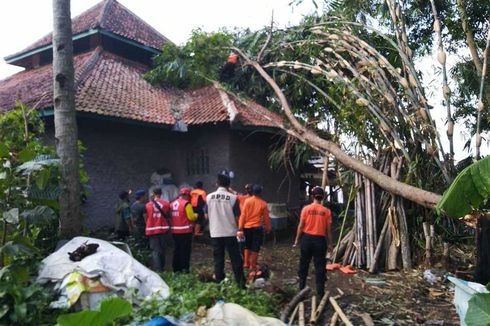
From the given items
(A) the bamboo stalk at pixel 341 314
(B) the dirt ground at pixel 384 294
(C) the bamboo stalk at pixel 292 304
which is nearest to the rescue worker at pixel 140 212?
(B) the dirt ground at pixel 384 294

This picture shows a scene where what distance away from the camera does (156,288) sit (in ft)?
16.8

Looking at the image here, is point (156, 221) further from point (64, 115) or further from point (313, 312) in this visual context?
point (313, 312)

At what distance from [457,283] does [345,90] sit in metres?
5.67

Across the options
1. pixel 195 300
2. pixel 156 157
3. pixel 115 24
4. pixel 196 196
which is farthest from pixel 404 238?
pixel 115 24

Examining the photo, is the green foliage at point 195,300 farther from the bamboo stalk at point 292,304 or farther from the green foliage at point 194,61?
the green foliage at point 194,61

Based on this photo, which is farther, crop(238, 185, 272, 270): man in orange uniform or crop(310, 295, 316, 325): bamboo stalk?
crop(238, 185, 272, 270): man in orange uniform

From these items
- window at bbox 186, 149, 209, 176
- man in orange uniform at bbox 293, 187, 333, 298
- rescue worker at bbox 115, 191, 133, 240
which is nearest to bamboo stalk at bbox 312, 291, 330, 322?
man in orange uniform at bbox 293, 187, 333, 298

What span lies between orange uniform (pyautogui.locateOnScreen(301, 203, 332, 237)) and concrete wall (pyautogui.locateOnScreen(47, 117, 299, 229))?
220 inches

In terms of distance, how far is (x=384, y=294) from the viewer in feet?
20.8

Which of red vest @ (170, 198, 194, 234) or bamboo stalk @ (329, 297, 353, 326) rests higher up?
red vest @ (170, 198, 194, 234)

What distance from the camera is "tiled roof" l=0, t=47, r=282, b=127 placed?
10.3 m

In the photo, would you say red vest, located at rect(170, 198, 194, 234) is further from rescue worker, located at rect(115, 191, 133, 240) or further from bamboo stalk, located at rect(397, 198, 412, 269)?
bamboo stalk, located at rect(397, 198, 412, 269)

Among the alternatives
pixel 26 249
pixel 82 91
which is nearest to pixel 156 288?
pixel 26 249

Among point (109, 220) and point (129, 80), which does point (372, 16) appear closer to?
point (129, 80)
